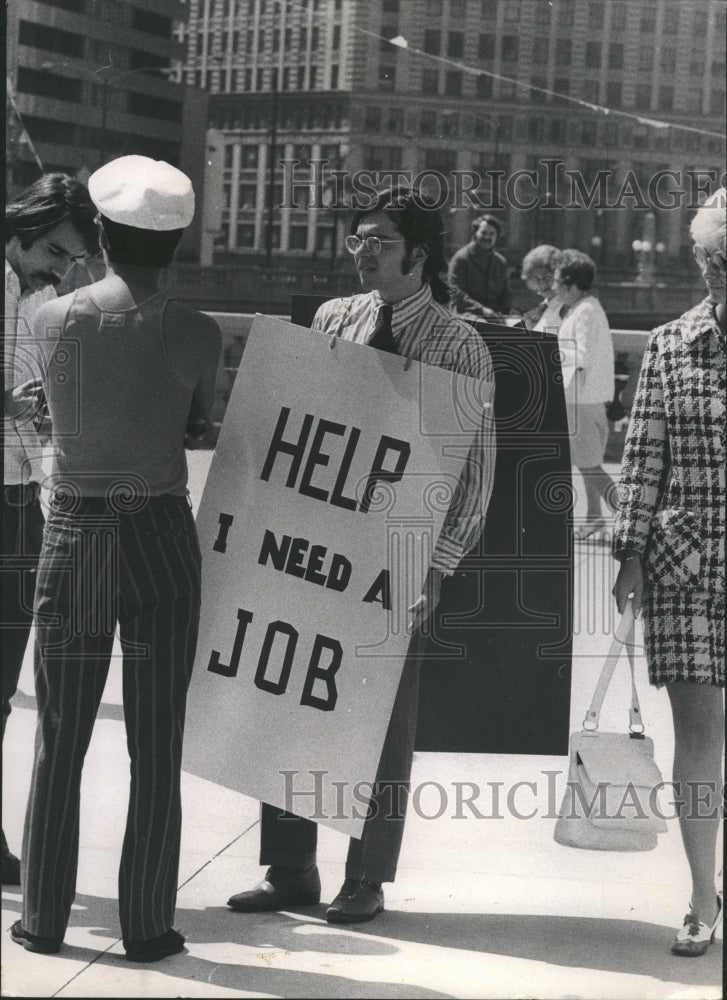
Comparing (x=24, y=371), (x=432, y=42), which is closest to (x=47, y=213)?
(x=24, y=371)

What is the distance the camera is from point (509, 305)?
8.80 meters

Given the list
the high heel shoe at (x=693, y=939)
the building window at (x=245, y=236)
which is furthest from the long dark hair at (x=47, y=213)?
the high heel shoe at (x=693, y=939)

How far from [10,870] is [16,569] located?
2.25ft

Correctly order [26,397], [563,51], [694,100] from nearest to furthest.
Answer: [26,397], [563,51], [694,100]

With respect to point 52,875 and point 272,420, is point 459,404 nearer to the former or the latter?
point 272,420

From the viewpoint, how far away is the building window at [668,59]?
9.25 m

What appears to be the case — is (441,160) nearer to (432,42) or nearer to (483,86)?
(432,42)

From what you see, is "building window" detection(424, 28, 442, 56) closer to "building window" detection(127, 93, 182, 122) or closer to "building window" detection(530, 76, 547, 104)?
"building window" detection(127, 93, 182, 122)

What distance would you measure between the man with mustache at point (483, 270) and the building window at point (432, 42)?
1470 millimetres

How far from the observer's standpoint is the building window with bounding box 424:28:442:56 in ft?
22.0

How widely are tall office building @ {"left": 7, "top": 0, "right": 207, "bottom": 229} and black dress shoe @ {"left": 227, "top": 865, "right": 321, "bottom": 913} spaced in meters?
2.62

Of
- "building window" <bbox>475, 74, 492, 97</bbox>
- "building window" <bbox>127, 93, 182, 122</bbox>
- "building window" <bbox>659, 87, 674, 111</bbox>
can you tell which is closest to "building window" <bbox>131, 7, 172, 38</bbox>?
"building window" <bbox>127, 93, 182, 122</bbox>

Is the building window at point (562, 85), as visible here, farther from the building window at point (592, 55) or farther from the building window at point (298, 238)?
the building window at point (298, 238)

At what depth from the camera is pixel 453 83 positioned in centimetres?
714
